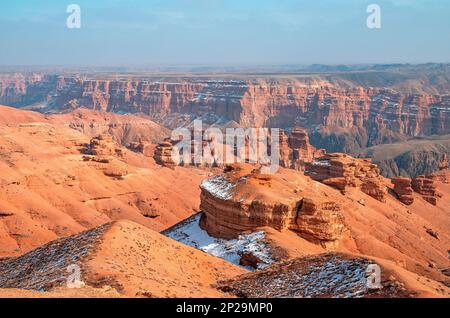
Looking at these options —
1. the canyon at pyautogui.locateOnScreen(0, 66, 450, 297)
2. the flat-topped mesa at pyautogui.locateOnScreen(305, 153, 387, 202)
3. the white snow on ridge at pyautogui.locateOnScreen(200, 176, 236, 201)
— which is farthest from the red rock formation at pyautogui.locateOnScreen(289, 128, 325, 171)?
the white snow on ridge at pyautogui.locateOnScreen(200, 176, 236, 201)

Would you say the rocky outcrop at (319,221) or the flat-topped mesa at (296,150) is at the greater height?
the rocky outcrop at (319,221)

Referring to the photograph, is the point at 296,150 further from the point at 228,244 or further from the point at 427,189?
the point at 228,244

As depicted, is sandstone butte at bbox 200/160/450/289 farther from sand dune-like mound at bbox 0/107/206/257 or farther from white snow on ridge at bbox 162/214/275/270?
sand dune-like mound at bbox 0/107/206/257

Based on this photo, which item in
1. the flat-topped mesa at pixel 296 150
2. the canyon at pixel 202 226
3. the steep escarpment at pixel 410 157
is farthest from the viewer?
the steep escarpment at pixel 410 157

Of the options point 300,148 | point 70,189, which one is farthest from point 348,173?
point 300,148

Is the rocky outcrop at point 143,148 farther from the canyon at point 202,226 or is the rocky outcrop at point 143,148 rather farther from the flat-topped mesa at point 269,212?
the flat-topped mesa at point 269,212

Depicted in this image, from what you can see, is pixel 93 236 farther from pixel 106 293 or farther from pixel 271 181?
pixel 271 181

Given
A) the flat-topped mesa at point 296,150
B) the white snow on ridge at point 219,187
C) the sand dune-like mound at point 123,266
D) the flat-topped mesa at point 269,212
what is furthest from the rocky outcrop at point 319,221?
the flat-topped mesa at point 296,150
